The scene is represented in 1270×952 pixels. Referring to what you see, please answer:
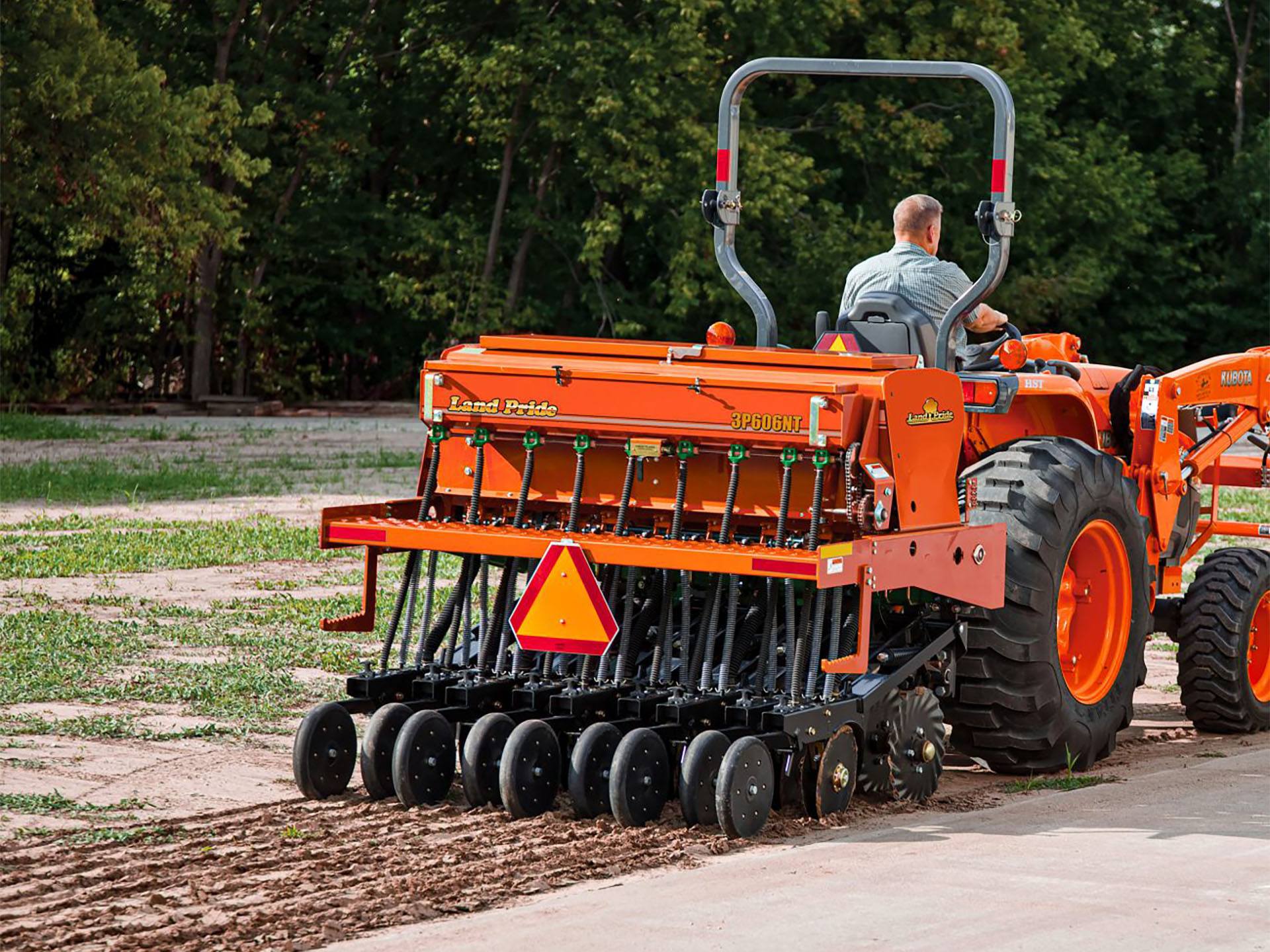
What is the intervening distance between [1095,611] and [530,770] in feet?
8.43

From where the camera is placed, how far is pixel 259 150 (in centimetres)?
3128

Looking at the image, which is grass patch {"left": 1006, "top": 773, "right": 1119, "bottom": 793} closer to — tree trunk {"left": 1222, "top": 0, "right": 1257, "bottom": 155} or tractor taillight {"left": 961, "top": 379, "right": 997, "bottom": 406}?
tractor taillight {"left": 961, "top": 379, "right": 997, "bottom": 406}

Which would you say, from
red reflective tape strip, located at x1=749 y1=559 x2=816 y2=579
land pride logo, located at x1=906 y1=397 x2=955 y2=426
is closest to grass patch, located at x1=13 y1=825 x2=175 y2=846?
red reflective tape strip, located at x1=749 y1=559 x2=816 y2=579

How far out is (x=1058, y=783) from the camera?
7574 mm

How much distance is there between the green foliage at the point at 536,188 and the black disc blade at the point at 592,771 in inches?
885

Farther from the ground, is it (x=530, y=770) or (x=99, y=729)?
(x=530, y=770)

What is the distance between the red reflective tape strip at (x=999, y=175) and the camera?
24.7 feet

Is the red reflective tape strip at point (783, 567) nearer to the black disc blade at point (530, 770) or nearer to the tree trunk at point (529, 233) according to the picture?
the black disc blade at point (530, 770)

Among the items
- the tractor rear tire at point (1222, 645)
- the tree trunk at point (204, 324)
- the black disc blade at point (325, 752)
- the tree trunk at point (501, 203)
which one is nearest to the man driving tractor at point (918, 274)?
the tractor rear tire at point (1222, 645)

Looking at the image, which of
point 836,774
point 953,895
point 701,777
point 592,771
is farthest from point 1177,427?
point 953,895

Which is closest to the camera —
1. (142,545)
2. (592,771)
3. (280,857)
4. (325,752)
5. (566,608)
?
(280,857)

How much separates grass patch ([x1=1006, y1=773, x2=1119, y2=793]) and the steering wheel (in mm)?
1668

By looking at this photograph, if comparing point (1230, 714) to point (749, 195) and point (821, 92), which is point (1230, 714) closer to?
point (749, 195)

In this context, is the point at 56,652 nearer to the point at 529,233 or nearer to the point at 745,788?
the point at 745,788
